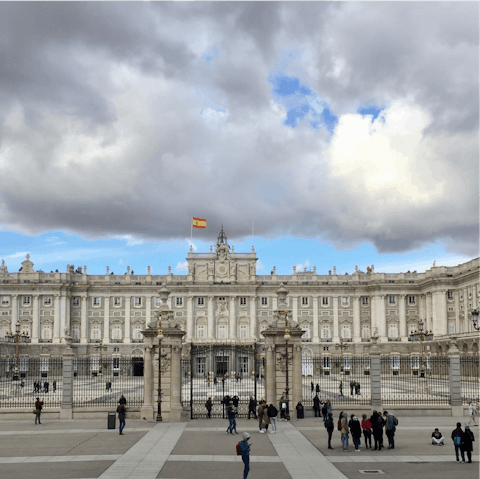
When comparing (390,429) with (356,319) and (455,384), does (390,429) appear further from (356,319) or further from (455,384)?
(356,319)

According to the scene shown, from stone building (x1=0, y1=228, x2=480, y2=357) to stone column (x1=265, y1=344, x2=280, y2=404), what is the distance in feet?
224

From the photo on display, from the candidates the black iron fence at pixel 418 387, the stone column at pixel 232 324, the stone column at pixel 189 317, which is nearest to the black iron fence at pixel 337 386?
the black iron fence at pixel 418 387

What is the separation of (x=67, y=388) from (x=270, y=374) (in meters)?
9.88


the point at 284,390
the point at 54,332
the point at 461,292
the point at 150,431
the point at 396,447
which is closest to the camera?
the point at 396,447

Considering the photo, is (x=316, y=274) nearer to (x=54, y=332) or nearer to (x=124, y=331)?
(x=124, y=331)

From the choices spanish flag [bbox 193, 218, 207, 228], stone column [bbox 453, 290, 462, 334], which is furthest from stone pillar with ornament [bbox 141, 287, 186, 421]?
stone column [bbox 453, 290, 462, 334]

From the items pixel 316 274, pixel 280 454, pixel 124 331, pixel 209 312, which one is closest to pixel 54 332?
pixel 124 331

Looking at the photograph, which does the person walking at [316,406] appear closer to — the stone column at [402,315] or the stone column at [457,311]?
the stone column at [457,311]

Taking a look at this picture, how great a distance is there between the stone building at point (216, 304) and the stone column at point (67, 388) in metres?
67.8

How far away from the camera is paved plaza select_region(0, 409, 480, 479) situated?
59.8 feet

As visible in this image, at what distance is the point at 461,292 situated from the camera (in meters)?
92.2

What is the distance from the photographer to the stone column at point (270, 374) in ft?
102

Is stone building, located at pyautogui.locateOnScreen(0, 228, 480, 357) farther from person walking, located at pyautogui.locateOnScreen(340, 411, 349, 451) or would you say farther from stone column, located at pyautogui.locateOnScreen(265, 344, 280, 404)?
person walking, located at pyautogui.locateOnScreen(340, 411, 349, 451)

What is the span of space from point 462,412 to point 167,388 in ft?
47.5
